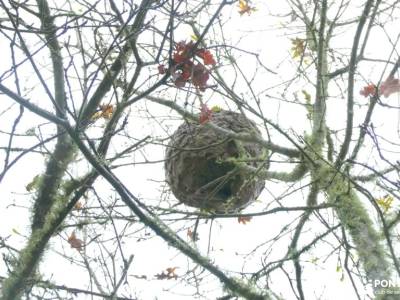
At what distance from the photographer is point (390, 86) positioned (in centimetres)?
298

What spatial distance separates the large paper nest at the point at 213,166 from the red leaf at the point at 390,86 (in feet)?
2.22

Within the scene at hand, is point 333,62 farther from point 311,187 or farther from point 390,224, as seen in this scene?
point 390,224

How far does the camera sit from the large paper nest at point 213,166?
306 cm

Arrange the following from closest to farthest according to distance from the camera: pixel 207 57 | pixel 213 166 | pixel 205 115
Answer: pixel 207 57 → pixel 205 115 → pixel 213 166

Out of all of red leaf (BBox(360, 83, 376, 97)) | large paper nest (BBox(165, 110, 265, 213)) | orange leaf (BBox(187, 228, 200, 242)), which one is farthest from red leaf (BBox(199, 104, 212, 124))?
orange leaf (BBox(187, 228, 200, 242))

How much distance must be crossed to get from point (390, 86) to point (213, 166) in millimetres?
918

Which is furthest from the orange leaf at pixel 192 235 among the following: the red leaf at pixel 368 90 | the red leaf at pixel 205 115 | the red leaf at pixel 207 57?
the red leaf at pixel 207 57

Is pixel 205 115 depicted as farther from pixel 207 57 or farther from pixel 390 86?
pixel 390 86

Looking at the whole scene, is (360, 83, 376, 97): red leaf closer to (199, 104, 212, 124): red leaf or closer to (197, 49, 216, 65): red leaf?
(199, 104, 212, 124): red leaf

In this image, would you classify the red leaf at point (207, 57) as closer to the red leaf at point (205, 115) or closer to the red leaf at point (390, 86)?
the red leaf at point (205, 115)

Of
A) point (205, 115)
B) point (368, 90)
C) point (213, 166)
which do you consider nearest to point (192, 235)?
point (213, 166)

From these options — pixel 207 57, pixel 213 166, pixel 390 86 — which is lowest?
pixel 207 57

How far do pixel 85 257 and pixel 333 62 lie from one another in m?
1.93

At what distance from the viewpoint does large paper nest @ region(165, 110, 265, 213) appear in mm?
3061
